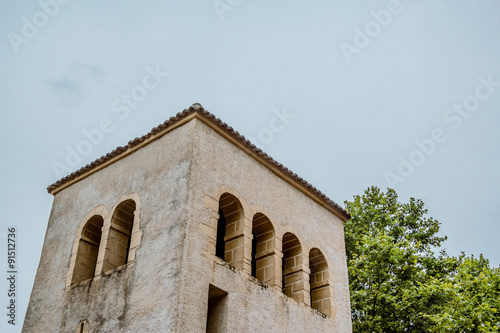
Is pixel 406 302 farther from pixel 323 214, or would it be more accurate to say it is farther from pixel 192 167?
pixel 192 167

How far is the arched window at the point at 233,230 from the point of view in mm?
9422

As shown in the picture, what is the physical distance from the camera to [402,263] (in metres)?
16.8

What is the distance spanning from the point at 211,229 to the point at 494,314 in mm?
11467

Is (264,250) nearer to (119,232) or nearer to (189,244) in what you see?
(189,244)

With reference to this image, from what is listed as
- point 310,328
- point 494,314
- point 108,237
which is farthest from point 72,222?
point 494,314

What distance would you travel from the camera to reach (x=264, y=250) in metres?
10.3

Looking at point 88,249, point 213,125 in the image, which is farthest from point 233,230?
point 88,249

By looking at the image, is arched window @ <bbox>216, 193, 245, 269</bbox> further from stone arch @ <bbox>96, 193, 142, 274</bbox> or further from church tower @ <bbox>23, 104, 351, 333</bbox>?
stone arch @ <bbox>96, 193, 142, 274</bbox>

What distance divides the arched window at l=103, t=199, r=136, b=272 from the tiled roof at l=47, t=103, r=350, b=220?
123 cm

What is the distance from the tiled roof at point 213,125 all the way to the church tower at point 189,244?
0.09ft

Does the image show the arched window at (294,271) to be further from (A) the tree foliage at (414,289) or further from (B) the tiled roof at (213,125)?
(A) the tree foliage at (414,289)

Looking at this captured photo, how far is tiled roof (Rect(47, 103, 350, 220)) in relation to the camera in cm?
987

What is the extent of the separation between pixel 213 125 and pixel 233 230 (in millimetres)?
2047

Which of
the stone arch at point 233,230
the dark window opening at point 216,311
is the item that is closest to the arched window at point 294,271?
the stone arch at point 233,230
